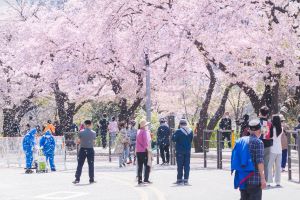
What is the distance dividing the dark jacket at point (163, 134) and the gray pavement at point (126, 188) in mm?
2902

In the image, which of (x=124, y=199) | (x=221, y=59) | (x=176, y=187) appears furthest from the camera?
(x=221, y=59)

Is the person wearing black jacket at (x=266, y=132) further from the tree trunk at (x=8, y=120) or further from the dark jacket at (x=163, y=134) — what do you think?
the tree trunk at (x=8, y=120)

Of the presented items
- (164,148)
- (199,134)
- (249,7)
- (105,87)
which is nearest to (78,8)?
(105,87)

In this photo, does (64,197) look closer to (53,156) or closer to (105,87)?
(53,156)

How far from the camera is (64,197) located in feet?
50.0

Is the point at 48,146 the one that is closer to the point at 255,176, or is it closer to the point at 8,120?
the point at 255,176

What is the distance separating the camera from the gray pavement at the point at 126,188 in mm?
14836

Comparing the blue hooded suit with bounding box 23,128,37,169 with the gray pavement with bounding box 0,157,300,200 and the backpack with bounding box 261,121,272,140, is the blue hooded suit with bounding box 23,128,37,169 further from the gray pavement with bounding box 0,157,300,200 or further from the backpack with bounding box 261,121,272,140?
the backpack with bounding box 261,121,272,140

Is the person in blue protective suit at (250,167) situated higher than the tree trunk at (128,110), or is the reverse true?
the tree trunk at (128,110)

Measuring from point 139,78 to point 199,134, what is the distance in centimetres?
682

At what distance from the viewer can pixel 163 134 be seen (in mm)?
25125

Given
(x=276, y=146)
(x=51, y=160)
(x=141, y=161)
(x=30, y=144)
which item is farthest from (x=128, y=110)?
(x=276, y=146)

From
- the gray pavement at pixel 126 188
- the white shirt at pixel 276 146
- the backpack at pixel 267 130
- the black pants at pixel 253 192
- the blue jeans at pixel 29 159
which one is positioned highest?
the backpack at pixel 267 130

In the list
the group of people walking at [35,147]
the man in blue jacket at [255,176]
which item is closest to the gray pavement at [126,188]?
the group of people walking at [35,147]
